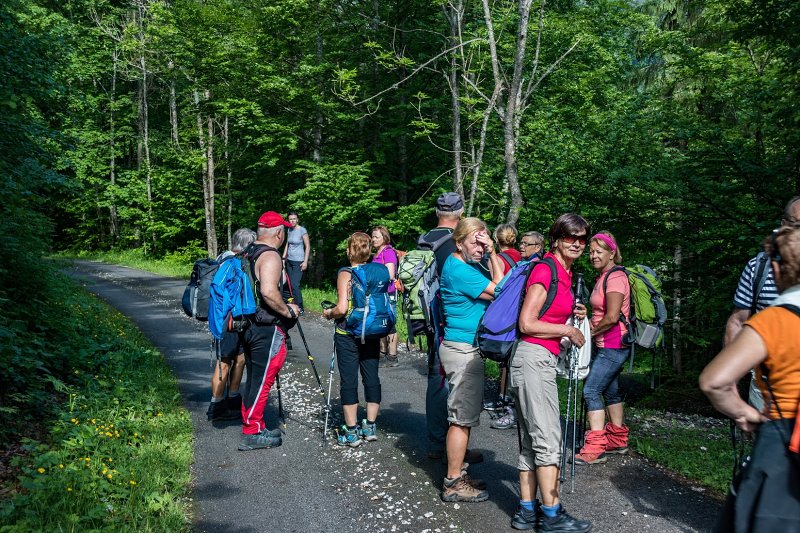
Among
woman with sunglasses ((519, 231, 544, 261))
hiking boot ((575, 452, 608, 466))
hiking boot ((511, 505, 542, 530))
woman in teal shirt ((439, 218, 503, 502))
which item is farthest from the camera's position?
woman with sunglasses ((519, 231, 544, 261))

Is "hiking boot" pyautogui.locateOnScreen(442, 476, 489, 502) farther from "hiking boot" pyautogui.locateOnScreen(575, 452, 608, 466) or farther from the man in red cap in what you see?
the man in red cap

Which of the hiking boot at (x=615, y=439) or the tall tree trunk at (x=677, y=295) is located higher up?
the tall tree trunk at (x=677, y=295)

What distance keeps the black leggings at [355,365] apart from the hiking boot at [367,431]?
0.24m

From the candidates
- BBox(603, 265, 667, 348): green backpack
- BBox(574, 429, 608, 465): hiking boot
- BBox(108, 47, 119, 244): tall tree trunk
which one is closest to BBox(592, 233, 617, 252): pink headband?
BBox(603, 265, 667, 348): green backpack

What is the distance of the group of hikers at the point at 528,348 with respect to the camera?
2.39 meters

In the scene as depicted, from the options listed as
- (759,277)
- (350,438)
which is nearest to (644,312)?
(759,277)

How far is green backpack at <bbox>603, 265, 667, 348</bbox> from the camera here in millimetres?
5586

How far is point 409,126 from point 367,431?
631 inches

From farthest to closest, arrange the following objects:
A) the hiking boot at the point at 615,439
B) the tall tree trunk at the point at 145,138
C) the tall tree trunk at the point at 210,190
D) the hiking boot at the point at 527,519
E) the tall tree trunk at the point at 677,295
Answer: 1. the tall tree trunk at the point at 145,138
2. the tall tree trunk at the point at 210,190
3. the tall tree trunk at the point at 677,295
4. the hiking boot at the point at 615,439
5. the hiking boot at the point at 527,519

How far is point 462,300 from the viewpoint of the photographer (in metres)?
4.75

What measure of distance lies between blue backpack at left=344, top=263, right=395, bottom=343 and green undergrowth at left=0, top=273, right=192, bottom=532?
6.46 ft

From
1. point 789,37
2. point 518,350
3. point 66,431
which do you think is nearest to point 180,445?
point 66,431

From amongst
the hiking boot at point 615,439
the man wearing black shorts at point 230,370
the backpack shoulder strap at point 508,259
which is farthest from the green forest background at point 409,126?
the hiking boot at point 615,439

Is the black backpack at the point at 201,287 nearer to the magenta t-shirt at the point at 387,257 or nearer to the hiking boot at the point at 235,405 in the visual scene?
the hiking boot at the point at 235,405
